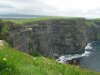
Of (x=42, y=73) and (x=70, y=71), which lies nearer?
(x=42, y=73)

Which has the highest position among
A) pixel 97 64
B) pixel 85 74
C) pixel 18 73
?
pixel 18 73

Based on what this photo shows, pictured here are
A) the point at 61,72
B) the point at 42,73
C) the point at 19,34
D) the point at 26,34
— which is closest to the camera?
the point at 42,73

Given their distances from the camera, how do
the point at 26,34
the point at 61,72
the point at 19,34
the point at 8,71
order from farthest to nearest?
the point at 26,34 < the point at 19,34 < the point at 61,72 < the point at 8,71

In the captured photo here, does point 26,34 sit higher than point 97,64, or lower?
higher

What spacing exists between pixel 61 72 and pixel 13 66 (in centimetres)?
285

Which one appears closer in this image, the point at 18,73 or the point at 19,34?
the point at 18,73

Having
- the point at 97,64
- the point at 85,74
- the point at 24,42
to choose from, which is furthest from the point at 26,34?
the point at 85,74

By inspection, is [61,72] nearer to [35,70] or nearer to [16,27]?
[35,70]

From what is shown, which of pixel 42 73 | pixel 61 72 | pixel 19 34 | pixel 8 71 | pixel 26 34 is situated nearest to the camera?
pixel 8 71

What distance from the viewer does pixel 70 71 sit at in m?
13.0

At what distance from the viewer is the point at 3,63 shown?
1034 centimetres

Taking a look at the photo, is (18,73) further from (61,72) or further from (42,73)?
(61,72)

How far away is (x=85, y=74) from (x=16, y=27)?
131763 mm

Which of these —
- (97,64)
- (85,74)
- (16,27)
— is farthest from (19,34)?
(85,74)
